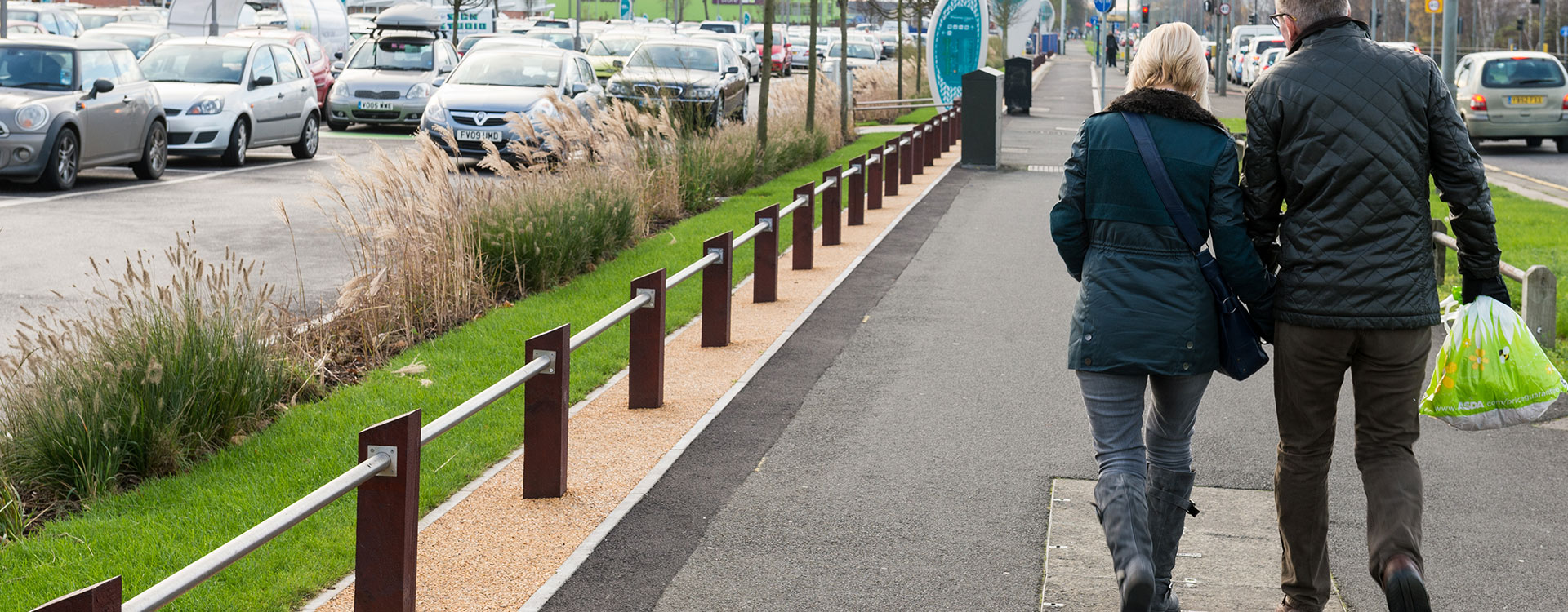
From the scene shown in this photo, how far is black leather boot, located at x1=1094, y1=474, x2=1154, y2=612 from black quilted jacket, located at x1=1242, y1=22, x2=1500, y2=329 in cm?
64

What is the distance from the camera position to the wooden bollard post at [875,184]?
1644 centimetres

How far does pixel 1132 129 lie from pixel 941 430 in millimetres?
3074

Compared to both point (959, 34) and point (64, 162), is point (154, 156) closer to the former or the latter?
point (64, 162)

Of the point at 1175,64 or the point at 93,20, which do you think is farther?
the point at 93,20

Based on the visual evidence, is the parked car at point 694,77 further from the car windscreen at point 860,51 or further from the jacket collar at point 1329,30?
the car windscreen at point 860,51

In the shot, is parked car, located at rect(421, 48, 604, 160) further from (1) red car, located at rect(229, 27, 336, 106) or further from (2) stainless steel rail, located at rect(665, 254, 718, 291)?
(2) stainless steel rail, located at rect(665, 254, 718, 291)

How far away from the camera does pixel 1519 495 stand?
6.17 metres

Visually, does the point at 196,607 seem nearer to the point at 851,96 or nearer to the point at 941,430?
the point at 941,430

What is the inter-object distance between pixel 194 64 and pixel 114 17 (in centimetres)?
2146

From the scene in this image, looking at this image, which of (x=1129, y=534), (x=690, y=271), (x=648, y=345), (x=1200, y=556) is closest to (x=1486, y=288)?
(x=1129, y=534)

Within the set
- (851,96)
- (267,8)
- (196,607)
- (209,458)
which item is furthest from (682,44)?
(196,607)

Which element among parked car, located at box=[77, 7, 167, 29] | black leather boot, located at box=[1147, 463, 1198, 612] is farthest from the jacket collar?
parked car, located at box=[77, 7, 167, 29]

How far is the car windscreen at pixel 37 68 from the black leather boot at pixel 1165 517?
588 inches

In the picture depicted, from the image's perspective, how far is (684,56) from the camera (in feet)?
87.6
